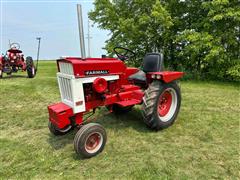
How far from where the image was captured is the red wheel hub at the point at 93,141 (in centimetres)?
316

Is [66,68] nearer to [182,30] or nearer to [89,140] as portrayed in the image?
[89,140]

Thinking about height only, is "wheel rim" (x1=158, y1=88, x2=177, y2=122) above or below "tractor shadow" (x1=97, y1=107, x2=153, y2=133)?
above

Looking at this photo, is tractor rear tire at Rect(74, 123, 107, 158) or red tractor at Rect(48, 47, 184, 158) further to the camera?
red tractor at Rect(48, 47, 184, 158)

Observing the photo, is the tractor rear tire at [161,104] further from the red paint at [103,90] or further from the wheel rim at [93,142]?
the wheel rim at [93,142]

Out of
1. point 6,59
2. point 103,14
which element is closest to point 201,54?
point 103,14

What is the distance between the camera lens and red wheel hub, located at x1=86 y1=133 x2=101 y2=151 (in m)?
3.16

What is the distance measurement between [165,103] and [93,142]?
1726 millimetres

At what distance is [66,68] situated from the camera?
3348 mm

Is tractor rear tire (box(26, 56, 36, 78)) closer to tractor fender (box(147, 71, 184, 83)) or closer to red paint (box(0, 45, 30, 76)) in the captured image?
red paint (box(0, 45, 30, 76))

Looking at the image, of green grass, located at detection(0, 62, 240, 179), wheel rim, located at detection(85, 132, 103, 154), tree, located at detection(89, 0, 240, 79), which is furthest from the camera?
tree, located at detection(89, 0, 240, 79)

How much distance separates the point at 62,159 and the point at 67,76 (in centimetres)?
112

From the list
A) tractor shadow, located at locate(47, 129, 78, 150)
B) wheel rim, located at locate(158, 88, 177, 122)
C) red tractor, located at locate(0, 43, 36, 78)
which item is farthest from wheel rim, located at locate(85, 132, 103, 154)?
red tractor, located at locate(0, 43, 36, 78)

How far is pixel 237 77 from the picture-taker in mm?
8914

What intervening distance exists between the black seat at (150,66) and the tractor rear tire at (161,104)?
0.37 meters
